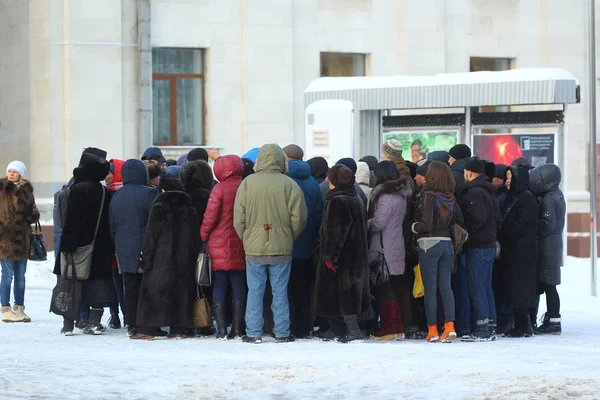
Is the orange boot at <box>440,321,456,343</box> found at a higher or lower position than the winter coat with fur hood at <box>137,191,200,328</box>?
lower

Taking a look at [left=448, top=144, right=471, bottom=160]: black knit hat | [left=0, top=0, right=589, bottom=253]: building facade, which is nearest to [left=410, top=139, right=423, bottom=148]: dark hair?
[left=0, top=0, right=589, bottom=253]: building facade

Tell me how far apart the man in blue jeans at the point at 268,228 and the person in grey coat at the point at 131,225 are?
1.06 metres

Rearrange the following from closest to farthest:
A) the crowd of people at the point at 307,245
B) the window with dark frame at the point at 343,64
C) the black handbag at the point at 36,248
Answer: the crowd of people at the point at 307,245
the black handbag at the point at 36,248
the window with dark frame at the point at 343,64

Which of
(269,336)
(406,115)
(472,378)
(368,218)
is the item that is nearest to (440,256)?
(368,218)

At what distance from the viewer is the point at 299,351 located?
12.2 metres

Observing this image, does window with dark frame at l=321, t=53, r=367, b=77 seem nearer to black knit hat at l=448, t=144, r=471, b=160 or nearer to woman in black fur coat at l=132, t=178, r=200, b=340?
black knit hat at l=448, t=144, r=471, b=160

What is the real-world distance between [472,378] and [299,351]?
7.12 ft

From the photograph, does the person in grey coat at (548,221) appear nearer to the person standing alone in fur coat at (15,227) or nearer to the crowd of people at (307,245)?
the crowd of people at (307,245)

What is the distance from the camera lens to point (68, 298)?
1343cm

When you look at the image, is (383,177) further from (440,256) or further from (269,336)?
(269,336)

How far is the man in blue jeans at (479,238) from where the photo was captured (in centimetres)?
1336

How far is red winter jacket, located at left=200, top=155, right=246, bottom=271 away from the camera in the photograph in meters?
13.0

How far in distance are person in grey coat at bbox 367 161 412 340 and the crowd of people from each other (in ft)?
0.04

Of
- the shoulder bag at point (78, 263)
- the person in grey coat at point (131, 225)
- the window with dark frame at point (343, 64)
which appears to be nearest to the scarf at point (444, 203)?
the person in grey coat at point (131, 225)
